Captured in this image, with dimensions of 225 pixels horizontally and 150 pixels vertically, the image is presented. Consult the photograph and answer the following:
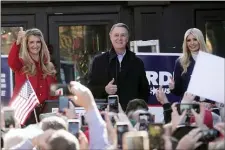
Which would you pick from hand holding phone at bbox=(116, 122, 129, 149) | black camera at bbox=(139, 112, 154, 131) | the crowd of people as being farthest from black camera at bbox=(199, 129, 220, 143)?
black camera at bbox=(139, 112, 154, 131)

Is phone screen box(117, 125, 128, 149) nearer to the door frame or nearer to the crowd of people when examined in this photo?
the crowd of people

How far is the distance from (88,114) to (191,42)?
2309 millimetres

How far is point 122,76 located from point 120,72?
0.05 metres

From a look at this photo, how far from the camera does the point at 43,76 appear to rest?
23.3ft

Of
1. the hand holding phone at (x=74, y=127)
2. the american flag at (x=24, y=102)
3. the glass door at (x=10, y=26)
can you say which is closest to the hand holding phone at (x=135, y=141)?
the hand holding phone at (x=74, y=127)

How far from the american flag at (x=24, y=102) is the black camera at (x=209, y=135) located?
95.2 inches

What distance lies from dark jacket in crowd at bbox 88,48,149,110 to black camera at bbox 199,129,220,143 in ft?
8.34

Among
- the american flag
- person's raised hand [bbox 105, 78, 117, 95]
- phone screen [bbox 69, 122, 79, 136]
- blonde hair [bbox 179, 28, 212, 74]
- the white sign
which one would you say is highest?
blonde hair [bbox 179, 28, 212, 74]

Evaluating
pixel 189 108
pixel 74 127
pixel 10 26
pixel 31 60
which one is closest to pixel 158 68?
pixel 31 60

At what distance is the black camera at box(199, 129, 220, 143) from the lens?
471cm

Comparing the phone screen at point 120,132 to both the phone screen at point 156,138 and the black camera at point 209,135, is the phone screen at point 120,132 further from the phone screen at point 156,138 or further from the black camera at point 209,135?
the black camera at point 209,135

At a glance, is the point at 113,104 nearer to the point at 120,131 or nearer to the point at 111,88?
the point at 111,88

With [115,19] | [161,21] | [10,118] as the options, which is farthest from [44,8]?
[10,118]

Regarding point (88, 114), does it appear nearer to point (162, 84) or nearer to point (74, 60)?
point (162, 84)
